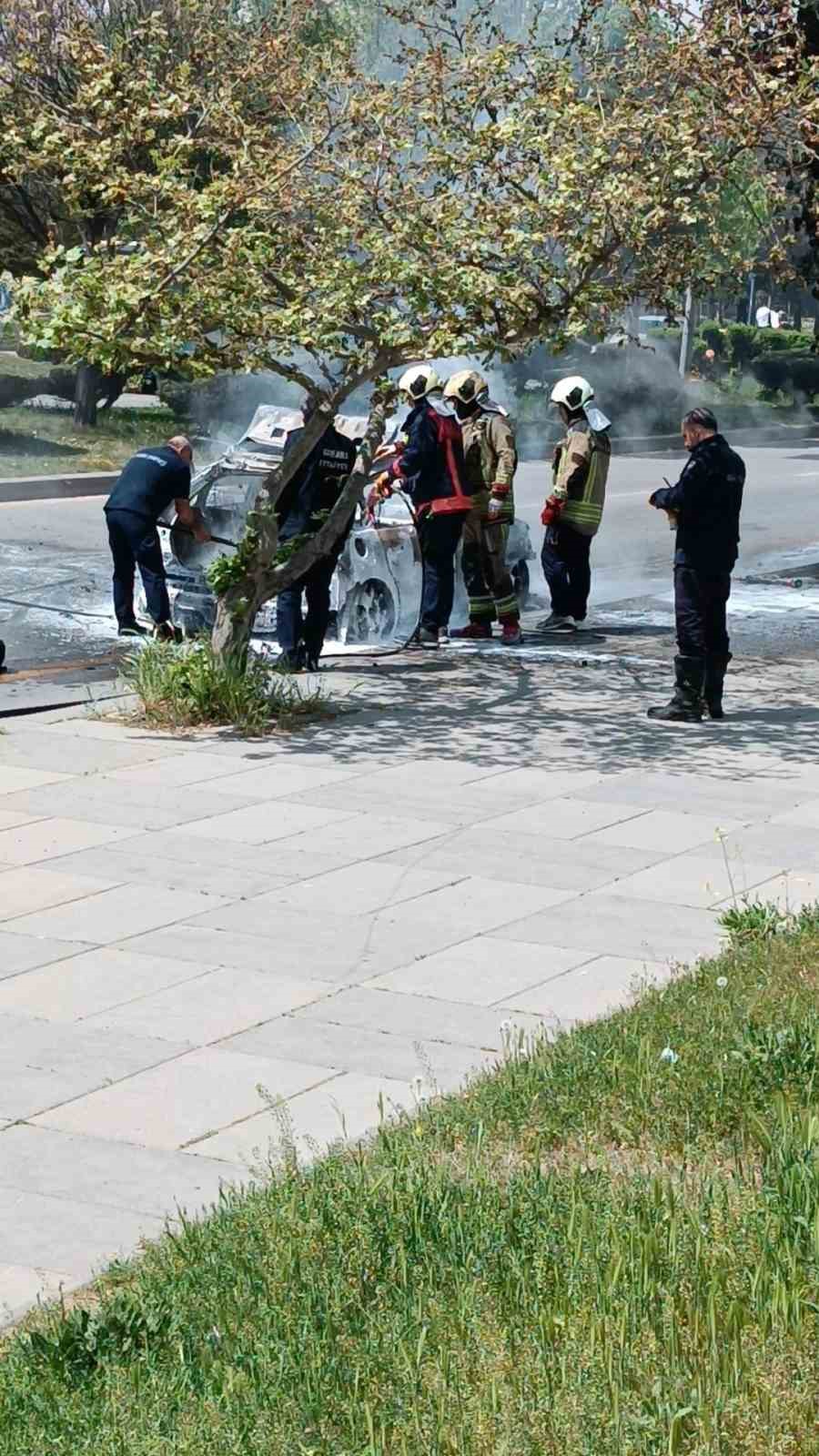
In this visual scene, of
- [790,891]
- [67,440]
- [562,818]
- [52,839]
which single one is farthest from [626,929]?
[67,440]

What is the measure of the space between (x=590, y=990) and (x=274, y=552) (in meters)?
5.36

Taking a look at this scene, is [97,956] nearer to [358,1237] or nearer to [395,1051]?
[395,1051]

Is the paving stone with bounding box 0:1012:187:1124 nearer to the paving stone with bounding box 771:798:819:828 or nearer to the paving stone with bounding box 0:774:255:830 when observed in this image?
the paving stone with bounding box 0:774:255:830

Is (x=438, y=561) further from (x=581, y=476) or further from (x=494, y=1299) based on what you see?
(x=494, y=1299)

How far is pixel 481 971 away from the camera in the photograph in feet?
22.2

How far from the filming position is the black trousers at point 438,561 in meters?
13.8

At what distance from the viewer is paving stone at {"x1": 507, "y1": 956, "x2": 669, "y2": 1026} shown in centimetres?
637

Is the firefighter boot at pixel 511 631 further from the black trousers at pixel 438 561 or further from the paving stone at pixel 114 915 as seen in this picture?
the paving stone at pixel 114 915

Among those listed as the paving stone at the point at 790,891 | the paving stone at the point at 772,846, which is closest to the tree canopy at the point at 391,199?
the paving stone at the point at 772,846

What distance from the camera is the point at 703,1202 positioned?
437 centimetres

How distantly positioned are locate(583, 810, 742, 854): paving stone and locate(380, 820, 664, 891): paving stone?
0.06 metres

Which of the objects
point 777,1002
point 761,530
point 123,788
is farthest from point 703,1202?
point 761,530

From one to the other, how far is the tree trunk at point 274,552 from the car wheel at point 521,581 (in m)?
3.98

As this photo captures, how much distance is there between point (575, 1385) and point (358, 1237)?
0.86 m
